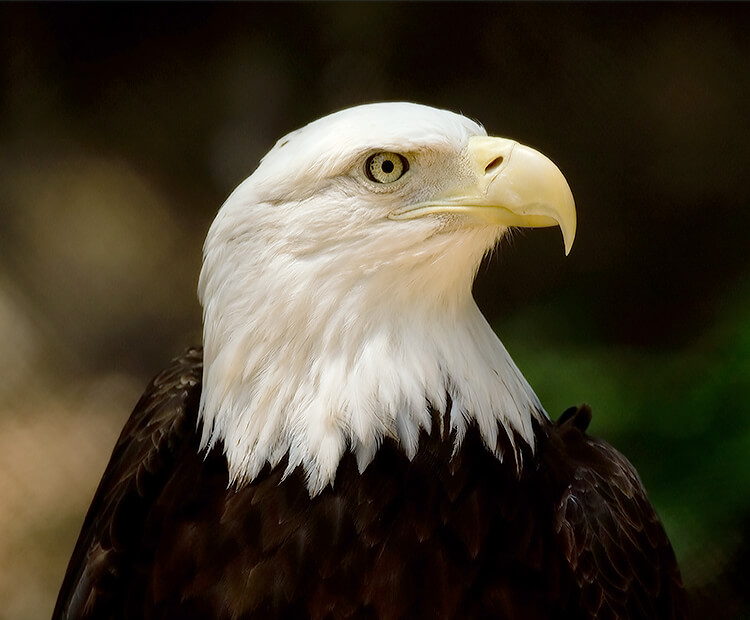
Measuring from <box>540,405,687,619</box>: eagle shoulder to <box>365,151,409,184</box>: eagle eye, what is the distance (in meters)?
0.54

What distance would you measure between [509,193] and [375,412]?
0.37 metres

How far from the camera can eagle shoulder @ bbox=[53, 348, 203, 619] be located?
148 cm

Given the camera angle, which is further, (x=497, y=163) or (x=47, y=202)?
(x=47, y=202)

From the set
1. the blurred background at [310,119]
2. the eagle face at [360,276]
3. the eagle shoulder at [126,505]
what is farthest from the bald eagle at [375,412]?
the blurred background at [310,119]

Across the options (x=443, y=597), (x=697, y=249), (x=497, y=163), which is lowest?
(x=443, y=597)

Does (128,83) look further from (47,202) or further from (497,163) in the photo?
(497,163)

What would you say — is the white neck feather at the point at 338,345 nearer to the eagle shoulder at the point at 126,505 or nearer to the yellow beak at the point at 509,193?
the yellow beak at the point at 509,193

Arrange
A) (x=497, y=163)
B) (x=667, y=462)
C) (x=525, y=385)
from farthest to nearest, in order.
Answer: (x=667, y=462), (x=525, y=385), (x=497, y=163)

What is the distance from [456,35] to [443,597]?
172 centimetres

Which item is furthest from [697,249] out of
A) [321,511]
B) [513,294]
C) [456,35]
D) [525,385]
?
[321,511]

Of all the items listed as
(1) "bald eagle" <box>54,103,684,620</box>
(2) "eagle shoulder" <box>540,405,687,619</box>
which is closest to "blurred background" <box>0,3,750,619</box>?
(2) "eagle shoulder" <box>540,405,687,619</box>

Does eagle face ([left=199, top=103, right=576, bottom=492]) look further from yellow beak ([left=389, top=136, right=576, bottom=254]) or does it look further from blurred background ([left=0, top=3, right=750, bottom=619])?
blurred background ([left=0, top=3, right=750, bottom=619])

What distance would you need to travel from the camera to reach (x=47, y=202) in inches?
101

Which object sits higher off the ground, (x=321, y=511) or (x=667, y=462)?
(x=321, y=511)
